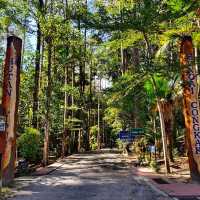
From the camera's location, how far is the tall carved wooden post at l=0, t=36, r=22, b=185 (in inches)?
714

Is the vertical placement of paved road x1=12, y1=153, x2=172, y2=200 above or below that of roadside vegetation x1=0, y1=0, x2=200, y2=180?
below

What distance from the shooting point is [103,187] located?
16188 millimetres

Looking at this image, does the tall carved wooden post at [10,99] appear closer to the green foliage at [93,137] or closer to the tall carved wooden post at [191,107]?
the tall carved wooden post at [191,107]

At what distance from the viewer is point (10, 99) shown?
18.3 metres

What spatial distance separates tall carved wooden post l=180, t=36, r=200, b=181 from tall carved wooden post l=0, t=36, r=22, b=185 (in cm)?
779

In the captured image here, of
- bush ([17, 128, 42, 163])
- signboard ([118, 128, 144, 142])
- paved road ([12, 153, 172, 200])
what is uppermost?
signboard ([118, 128, 144, 142])

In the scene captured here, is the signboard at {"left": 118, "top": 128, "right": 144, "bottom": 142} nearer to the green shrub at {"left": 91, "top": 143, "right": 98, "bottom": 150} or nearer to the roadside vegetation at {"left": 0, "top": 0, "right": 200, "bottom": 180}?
the roadside vegetation at {"left": 0, "top": 0, "right": 200, "bottom": 180}

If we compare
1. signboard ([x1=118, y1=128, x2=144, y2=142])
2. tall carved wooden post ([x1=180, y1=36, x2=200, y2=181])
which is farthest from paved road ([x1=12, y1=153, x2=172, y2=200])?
signboard ([x1=118, y1=128, x2=144, y2=142])

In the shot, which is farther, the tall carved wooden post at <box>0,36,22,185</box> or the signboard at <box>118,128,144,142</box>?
the signboard at <box>118,128,144,142</box>

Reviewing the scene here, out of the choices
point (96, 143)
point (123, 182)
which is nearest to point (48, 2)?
point (123, 182)

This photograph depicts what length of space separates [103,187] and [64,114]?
25215 mm

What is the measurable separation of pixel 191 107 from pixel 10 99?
329 inches

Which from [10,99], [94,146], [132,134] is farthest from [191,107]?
[94,146]

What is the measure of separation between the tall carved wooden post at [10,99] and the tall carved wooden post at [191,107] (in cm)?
779
